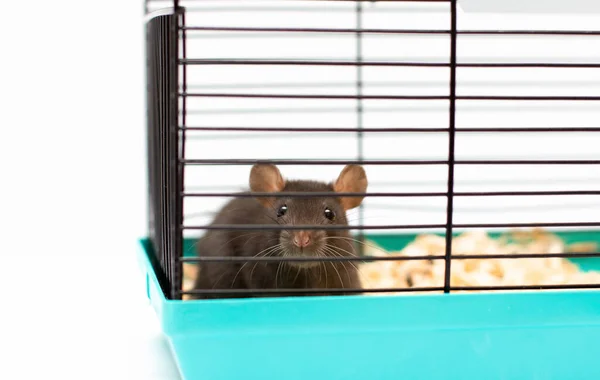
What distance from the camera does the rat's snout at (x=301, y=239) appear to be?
2197 millimetres

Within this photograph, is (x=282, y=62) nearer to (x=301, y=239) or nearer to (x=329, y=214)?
(x=301, y=239)

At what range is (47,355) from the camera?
99.7 inches

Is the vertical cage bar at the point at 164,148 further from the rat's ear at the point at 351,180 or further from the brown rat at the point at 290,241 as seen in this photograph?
the rat's ear at the point at 351,180

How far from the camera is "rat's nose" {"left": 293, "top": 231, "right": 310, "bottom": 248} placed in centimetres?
220

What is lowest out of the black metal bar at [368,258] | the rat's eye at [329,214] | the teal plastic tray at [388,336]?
the teal plastic tray at [388,336]

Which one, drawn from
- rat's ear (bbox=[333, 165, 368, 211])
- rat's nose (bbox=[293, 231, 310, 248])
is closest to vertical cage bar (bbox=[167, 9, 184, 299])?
rat's nose (bbox=[293, 231, 310, 248])

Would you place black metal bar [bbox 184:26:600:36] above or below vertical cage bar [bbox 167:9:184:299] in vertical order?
above

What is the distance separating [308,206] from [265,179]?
163mm

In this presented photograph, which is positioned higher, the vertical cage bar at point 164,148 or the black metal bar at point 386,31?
the black metal bar at point 386,31

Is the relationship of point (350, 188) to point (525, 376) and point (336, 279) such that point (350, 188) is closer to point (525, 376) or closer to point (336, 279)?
point (336, 279)

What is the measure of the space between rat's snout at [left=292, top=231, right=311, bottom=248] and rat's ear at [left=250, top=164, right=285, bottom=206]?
0.98ft

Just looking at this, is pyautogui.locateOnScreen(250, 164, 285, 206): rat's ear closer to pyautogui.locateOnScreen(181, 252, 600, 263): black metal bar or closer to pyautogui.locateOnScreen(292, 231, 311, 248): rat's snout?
pyautogui.locateOnScreen(292, 231, 311, 248): rat's snout

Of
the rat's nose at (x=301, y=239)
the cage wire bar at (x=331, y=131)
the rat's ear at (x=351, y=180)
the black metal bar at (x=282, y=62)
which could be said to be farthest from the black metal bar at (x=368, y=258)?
the rat's ear at (x=351, y=180)

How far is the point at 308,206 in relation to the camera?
2426mm
